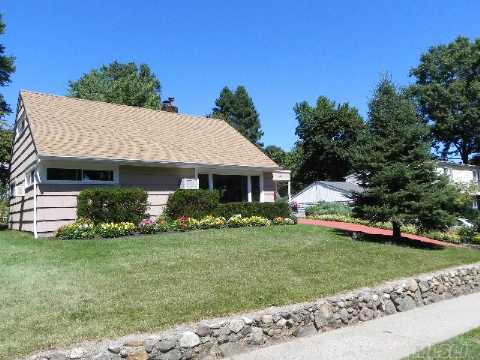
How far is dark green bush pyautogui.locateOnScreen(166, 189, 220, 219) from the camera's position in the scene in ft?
52.8

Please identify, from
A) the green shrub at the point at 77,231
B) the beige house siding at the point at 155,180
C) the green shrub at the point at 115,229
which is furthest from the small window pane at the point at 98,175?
the green shrub at the point at 115,229

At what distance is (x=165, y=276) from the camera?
26.9 ft

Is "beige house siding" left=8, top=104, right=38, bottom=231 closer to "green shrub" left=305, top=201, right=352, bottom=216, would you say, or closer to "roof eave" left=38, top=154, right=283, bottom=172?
"roof eave" left=38, top=154, right=283, bottom=172

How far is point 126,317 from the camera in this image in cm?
594

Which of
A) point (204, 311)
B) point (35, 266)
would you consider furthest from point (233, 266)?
point (35, 266)

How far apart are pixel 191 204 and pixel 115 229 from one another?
3.68 m

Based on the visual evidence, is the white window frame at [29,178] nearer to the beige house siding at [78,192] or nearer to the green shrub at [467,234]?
the beige house siding at [78,192]

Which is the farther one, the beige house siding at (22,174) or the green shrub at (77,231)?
the beige house siding at (22,174)

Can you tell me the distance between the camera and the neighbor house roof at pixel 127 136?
50.4 feet

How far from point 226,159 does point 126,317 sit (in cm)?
1360

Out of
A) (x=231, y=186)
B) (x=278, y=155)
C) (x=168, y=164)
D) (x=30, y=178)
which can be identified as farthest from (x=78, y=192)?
(x=278, y=155)

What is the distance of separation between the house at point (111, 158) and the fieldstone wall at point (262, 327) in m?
10.3

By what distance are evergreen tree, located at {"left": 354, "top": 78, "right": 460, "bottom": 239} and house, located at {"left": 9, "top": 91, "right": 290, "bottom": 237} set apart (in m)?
6.28

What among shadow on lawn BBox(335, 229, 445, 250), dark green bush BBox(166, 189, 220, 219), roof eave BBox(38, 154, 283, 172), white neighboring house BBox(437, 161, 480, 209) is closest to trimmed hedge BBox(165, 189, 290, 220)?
dark green bush BBox(166, 189, 220, 219)
